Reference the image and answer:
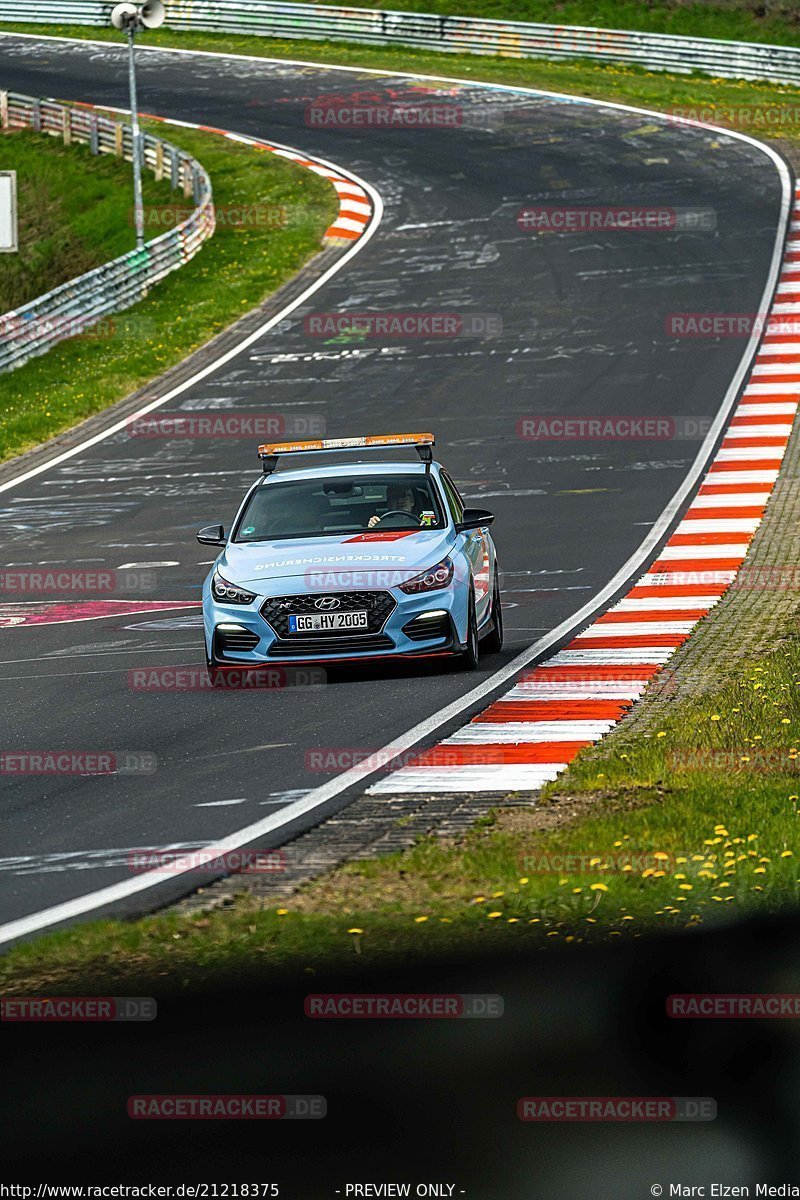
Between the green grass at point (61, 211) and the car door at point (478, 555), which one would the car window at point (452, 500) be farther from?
the green grass at point (61, 211)

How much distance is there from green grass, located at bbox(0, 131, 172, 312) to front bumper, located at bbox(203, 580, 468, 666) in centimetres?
3309

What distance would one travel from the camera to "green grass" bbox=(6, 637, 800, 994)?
7137 mm

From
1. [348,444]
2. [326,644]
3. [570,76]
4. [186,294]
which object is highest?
[348,444]

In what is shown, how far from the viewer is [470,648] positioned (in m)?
13.9

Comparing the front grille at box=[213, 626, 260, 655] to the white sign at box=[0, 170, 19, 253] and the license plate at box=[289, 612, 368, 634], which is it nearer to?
the license plate at box=[289, 612, 368, 634]

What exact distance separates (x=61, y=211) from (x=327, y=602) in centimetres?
4005

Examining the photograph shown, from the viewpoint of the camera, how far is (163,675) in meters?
14.2

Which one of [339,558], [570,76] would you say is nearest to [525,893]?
[339,558]

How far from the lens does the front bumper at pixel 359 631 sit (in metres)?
13.6

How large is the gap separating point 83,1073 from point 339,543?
843cm

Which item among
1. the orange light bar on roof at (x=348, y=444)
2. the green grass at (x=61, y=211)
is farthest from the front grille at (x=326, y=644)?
the green grass at (x=61, y=211)

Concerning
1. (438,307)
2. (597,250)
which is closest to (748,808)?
(438,307)

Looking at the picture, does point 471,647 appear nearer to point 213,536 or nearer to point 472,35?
point 213,536

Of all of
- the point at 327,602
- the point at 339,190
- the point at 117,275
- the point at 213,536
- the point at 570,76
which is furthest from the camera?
the point at 570,76
